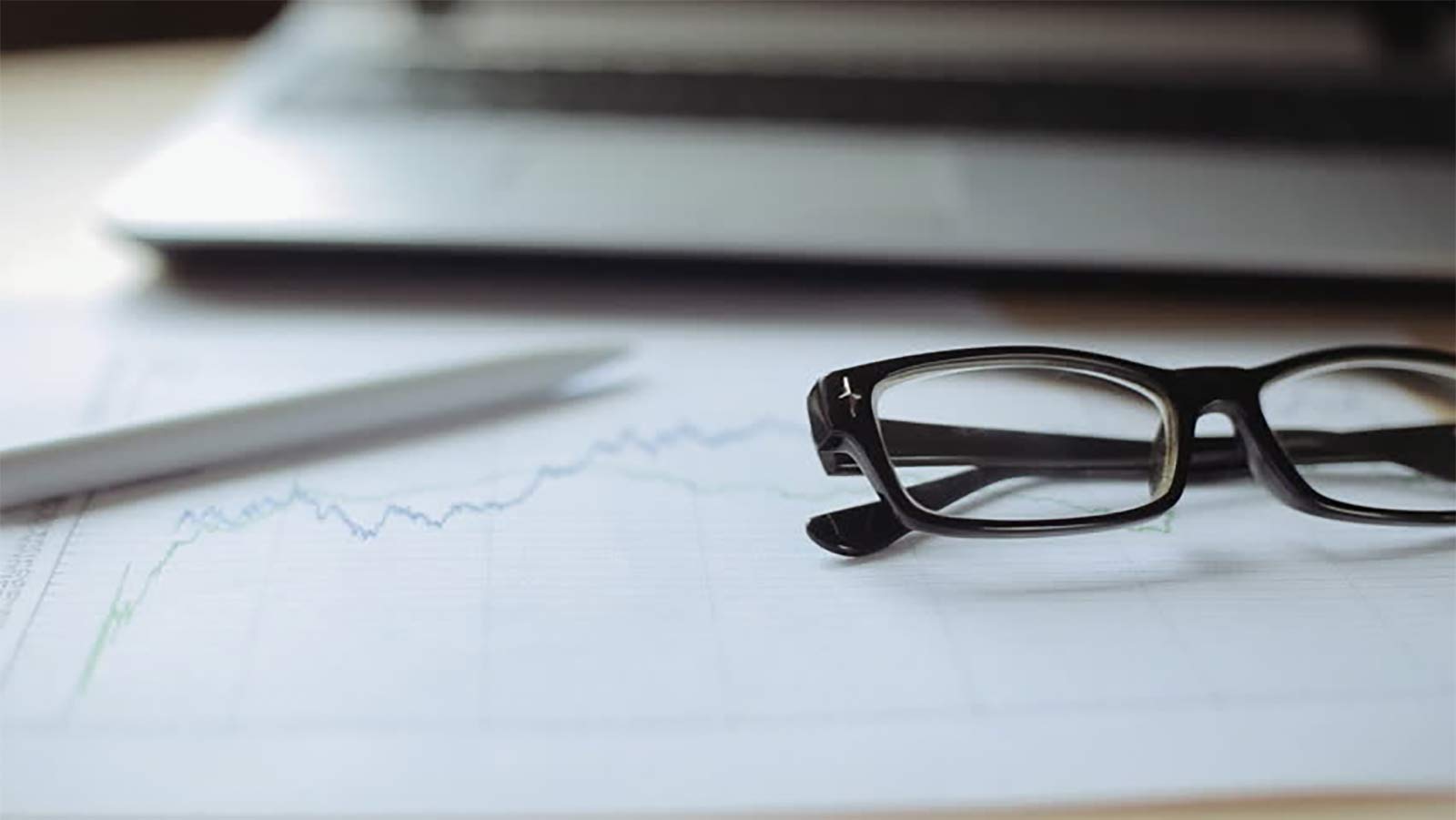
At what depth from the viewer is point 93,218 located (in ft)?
1.66

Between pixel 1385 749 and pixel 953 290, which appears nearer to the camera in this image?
pixel 1385 749

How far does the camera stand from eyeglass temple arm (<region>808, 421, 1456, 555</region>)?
0.36m

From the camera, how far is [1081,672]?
294 mm

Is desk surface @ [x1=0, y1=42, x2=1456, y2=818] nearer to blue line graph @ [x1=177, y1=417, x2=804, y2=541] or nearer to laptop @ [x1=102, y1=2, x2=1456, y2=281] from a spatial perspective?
laptop @ [x1=102, y1=2, x2=1456, y2=281]

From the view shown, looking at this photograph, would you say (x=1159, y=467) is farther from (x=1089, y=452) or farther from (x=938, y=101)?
(x=938, y=101)

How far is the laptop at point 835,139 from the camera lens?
0.43 metres

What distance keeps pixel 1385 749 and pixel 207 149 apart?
40 centimetres

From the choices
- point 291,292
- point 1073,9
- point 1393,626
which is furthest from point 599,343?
point 1073,9

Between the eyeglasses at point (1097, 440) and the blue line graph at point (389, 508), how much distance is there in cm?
5

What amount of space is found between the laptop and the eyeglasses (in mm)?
56

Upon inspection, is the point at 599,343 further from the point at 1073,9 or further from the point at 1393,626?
the point at 1073,9

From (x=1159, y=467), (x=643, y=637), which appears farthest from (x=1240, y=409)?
(x=643, y=637)

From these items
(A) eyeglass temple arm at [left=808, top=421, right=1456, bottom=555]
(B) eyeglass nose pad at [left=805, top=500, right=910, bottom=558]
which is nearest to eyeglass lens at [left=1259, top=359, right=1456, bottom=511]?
(A) eyeglass temple arm at [left=808, top=421, right=1456, bottom=555]

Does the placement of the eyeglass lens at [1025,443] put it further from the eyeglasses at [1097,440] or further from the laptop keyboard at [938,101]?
the laptop keyboard at [938,101]
